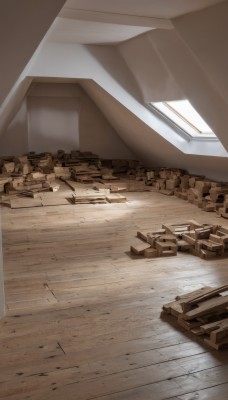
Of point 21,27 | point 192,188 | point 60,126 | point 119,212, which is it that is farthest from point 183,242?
point 60,126

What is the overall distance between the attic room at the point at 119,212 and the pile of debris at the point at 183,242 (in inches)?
0.9

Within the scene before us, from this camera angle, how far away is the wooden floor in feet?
7.29

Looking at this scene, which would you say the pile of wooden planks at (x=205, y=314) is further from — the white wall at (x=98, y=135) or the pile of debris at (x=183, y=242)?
the white wall at (x=98, y=135)

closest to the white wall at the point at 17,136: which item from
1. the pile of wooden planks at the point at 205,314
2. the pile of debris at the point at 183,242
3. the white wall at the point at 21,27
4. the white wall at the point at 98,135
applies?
the white wall at the point at 98,135

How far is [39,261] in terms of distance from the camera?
4277 millimetres

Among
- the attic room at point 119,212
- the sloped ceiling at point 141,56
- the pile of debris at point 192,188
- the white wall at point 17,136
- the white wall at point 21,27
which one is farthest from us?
the white wall at point 17,136

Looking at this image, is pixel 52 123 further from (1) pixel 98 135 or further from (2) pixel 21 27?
(2) pixel 21 27

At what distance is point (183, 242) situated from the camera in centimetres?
471

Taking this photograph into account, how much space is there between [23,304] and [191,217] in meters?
3.63

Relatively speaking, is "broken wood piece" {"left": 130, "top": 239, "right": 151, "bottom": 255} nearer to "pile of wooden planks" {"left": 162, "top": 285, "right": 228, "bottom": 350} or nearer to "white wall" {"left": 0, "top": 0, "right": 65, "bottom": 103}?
"pile of wooden planks" {"left": 162, "top": 285, "right": 228, "bottom": 350}

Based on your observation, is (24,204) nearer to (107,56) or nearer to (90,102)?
(107,56)

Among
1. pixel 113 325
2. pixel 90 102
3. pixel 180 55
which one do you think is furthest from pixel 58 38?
pixel 113 325

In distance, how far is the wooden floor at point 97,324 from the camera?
7.29 ft

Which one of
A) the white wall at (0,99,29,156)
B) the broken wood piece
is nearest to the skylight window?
the broken wood piece
